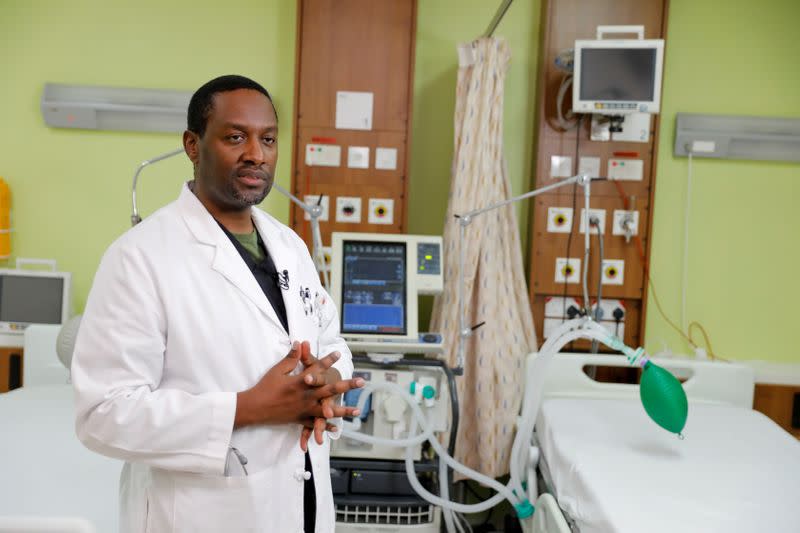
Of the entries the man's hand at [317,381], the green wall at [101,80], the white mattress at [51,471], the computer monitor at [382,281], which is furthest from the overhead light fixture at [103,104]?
the man's hand at [317,381]

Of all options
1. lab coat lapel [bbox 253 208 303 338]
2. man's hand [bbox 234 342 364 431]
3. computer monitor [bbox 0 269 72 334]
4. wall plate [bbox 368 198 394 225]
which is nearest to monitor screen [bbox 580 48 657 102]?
wall plate [bbox 368 198 394 225]

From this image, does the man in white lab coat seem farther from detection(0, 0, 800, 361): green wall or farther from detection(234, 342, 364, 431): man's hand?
detection(0, 0, 800, 361): green wall

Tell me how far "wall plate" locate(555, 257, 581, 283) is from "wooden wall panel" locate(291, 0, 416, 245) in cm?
78

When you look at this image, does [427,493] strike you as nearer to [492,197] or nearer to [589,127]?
[492,197]

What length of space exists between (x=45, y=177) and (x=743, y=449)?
328 centimetres

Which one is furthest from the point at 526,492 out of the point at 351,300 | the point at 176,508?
the point at 176,508

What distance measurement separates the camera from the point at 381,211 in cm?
303

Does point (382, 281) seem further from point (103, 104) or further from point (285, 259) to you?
point (103, 104)

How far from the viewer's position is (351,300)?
2.51m

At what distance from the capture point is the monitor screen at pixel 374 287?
2488mm

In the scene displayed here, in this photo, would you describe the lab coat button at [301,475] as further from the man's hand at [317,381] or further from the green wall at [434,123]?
the green wall at [434,123]

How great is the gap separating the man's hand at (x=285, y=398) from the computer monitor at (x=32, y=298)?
234 cm

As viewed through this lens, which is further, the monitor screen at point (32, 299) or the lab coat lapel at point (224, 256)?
the monitor screen at point (32, 299)

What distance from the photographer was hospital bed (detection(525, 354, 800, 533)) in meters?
1.61
